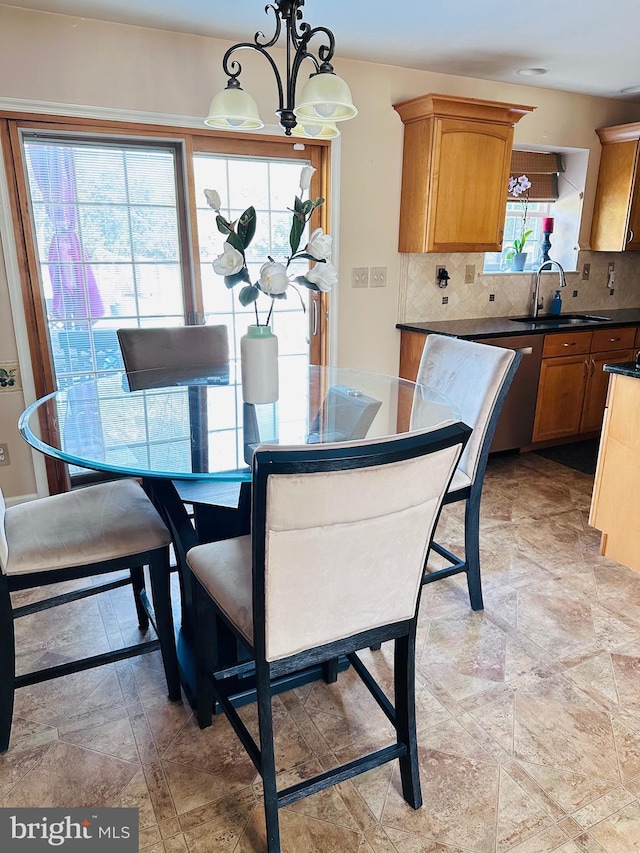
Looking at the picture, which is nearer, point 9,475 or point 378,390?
point 378,390

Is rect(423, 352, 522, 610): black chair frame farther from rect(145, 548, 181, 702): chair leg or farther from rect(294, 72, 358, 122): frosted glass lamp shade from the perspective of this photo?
rect(294, 72, 358, 122): frosted glass lamp shade

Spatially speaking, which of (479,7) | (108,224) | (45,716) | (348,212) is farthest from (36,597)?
(479,7)

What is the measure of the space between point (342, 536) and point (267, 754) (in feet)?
1.78

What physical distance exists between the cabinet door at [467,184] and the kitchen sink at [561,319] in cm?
70

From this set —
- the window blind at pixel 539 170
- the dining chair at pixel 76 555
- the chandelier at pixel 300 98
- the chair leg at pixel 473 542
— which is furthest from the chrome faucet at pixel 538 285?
the dining chair at pixel 76 555

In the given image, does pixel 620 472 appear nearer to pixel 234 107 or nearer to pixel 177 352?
pixel 177 352

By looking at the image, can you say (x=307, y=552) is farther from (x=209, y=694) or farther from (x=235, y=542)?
(x=209, y=694)

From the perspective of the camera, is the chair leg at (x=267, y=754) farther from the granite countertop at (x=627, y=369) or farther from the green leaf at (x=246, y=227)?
the granite countertop at (x=627, y=369)

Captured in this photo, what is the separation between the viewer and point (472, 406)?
7.23 ft

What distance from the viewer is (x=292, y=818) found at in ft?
4.88

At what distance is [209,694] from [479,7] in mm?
3027

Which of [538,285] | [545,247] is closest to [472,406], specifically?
[538,285]

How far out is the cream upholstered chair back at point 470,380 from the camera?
213 cm

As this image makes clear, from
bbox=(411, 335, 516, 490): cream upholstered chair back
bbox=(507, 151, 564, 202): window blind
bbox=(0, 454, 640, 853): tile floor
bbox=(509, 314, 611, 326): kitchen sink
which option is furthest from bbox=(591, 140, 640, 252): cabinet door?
bbox=(0, 454, 640, 853): tile floor
